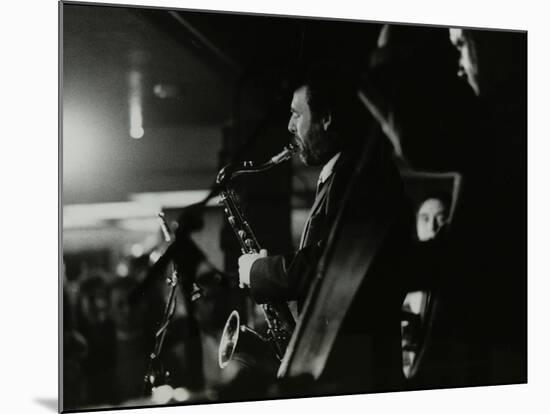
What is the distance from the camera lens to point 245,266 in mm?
4367

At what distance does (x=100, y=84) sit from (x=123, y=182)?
454mm

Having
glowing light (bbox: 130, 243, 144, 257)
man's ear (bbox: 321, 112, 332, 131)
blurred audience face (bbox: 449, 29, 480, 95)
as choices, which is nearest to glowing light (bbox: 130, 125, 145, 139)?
glowing light (bbox: 130, 243, 144, 257)

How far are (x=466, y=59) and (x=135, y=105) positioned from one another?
176cm

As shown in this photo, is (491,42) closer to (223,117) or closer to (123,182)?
(223,117)

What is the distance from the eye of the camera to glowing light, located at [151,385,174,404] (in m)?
4.26

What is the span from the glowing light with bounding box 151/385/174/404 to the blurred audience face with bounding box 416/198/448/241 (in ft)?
4.78

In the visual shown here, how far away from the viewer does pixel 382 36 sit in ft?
15.2

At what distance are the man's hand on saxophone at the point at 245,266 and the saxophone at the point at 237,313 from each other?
0.9 inches

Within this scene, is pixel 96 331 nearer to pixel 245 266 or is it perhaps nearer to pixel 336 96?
pixel 245 266

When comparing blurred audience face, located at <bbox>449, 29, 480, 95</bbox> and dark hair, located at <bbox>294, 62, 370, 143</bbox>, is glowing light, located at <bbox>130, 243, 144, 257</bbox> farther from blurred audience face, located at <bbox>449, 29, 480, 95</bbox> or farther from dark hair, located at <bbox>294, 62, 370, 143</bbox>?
blurred audience face, located at <bbox>449, 29, 480, 95</bbox>

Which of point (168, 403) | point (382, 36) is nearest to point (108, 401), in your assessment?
point (168, 403)

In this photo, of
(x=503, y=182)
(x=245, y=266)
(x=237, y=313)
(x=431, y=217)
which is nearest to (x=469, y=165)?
(x=503, y=182)

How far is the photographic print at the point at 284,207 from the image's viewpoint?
4184 millimetres

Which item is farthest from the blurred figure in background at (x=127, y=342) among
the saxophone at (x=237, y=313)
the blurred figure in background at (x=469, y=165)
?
the blurred figure in background at (x=469, y=165)
